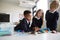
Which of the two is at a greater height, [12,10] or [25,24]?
[12,10]

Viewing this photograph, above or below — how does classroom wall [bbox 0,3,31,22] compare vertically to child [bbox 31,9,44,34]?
above

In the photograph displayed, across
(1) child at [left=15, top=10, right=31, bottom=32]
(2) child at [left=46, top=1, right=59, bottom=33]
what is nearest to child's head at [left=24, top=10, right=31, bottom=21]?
(1) child at [left=15, top=10, right=31, bottom=32]

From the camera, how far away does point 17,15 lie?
36.4 inches

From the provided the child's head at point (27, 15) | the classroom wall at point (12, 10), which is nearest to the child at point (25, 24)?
the child's head at point (27, 15)

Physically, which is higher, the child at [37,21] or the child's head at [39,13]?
the child's head at [39,13]

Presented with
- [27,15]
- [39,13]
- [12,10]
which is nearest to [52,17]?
[39,13]

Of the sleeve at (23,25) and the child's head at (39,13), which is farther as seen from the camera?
the child's head at (39,13)

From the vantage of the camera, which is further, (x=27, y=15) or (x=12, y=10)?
(x=12, y=10)

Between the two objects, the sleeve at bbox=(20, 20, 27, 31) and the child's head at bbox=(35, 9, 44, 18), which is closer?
the sleeve at bbox=(20, 20, 27, 31)

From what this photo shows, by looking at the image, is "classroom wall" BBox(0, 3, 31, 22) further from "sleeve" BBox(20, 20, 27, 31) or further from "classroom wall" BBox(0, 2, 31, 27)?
"sleeve" BBox(20, 20, 27, 31)

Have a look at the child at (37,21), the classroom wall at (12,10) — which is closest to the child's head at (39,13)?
the child at (37,21)

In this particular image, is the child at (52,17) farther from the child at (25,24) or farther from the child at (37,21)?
the child at (25,24)

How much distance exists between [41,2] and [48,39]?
550mm

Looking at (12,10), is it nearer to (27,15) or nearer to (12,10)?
(12,10)
